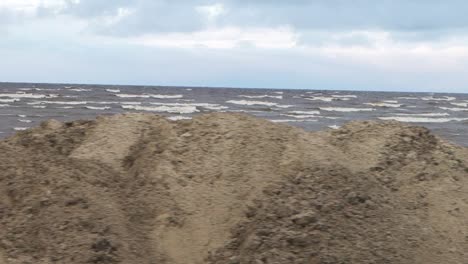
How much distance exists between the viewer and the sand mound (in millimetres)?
4316

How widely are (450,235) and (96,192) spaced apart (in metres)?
2.26

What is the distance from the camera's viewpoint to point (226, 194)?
4797mm

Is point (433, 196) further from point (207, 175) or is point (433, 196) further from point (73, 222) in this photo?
point (73, 222)

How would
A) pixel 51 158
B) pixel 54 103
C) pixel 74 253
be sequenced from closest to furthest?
1. pixel 74 253
2. pixel 51 158
3. pixel 54 103

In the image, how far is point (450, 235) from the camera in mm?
4777

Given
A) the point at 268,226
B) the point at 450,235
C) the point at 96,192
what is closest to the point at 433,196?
the point at 450,235

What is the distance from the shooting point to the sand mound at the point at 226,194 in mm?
4316

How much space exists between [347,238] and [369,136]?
1.39m

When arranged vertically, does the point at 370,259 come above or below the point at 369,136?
below

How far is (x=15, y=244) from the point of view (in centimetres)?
427

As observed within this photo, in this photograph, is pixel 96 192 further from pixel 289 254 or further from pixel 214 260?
pixel 289 254

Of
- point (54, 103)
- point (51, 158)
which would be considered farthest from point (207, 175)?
point (54, 103)

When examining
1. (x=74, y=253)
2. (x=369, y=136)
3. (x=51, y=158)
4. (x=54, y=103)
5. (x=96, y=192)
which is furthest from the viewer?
(x=54, y=103)

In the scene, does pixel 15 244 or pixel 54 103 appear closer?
pixel 15 244
